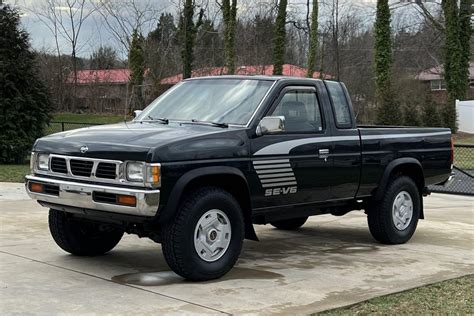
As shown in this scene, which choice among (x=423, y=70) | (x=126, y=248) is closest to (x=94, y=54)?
(x=423, y=70)

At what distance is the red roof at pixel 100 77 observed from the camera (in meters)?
47.3

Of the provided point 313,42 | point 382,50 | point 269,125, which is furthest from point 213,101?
point 313,42

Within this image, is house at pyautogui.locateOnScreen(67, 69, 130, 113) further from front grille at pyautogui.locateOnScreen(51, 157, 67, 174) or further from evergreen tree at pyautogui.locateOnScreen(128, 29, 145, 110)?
front grille at pyautogui.locateOnScreen(51, 157, 67, 174)

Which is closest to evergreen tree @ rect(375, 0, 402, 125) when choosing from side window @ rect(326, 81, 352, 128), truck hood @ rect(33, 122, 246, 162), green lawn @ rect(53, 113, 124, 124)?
green lawn @ rect(53, 113, 124, 124)

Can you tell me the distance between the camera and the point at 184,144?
20.1ft

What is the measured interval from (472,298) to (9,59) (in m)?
16.4

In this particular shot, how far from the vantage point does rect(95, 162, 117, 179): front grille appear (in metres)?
6.04

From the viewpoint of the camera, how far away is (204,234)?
20.8ft

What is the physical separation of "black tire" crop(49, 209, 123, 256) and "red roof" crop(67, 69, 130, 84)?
129 ft

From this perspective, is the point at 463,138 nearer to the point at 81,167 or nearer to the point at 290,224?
the point at 290,224

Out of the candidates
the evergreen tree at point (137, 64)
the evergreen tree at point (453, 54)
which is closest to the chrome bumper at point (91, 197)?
the evergreen tree at point (453, 54)

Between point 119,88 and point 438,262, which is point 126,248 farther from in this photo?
point 119,88

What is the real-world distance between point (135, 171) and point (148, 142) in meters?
0.29

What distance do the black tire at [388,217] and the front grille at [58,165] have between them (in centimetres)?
395
